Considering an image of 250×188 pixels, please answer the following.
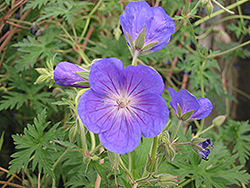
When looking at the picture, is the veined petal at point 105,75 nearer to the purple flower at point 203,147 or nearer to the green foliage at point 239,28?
the purple flower at point 203,147

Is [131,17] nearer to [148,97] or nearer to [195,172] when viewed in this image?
[148,97]

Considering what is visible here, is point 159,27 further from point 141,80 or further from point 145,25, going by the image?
point 141,80

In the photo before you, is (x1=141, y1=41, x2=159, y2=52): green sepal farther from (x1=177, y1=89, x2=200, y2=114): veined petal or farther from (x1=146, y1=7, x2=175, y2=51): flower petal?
(x1=177, y1=89, x2=200, y2=114): veined petal

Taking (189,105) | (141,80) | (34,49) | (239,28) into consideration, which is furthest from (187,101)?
(239,28)

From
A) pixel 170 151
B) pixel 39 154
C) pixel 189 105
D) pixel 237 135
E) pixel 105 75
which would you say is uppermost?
pixel 105 75

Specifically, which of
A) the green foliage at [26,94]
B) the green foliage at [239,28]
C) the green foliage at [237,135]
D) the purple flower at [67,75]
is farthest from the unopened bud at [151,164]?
the green foliage at [239,28]
